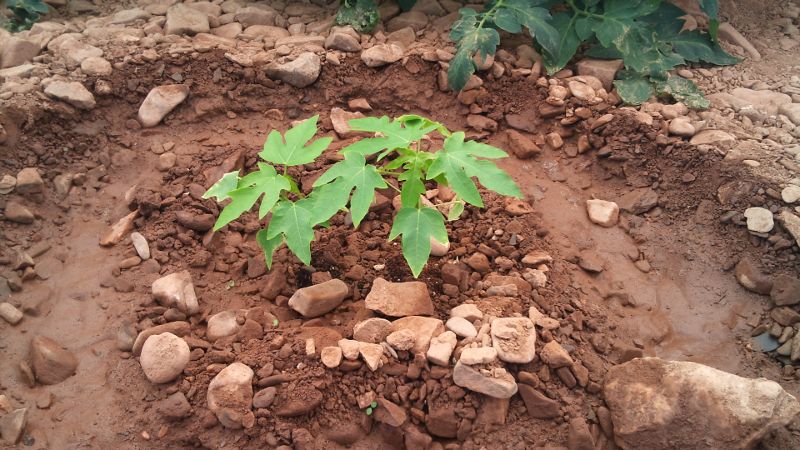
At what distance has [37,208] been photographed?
2.88m

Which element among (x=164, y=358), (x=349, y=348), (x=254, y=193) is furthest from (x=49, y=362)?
(x=349, y=348)

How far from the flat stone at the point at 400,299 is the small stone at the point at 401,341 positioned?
0.13m

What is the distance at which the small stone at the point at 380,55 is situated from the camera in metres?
3.21

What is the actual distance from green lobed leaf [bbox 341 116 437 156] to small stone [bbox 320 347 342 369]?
68 cm

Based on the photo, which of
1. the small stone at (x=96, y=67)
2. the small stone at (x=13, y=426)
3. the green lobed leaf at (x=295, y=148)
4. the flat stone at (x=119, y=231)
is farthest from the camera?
the small stone at (x=96, y=67)

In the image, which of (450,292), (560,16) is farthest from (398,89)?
(450,292)

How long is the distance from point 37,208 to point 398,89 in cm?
170

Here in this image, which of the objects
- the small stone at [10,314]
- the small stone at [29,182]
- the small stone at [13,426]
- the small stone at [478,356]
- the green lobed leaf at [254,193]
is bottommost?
the small stone at [13,426]

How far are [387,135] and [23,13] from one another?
2352 millimetres

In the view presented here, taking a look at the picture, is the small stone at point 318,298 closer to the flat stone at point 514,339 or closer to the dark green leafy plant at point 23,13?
the flat stone at point 514,339

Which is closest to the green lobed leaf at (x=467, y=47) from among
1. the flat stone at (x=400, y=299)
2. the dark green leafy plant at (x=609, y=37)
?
the dark green leafy plant at (x=609, y=37)

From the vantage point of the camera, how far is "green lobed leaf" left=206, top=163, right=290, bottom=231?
89.1 inches

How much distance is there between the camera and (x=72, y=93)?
304 centimetres

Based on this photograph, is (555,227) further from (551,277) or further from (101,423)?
(101,423)
